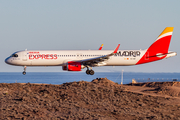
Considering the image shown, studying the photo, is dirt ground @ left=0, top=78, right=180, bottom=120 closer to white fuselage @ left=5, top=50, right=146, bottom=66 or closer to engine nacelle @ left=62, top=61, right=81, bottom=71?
engine nacelle @ left=62, top=61, right=81, bottom=71

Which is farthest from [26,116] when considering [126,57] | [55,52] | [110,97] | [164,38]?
[164,38]

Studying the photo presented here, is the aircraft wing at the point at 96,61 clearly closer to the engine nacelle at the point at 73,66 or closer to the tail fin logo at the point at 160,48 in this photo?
the engine nacelle at the point at 73,66

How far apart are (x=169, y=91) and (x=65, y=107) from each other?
16353 mm

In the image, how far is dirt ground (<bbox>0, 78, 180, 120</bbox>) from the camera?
2453 centimetres

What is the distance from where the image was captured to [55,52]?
4659 centimetres

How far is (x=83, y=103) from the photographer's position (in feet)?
93.4

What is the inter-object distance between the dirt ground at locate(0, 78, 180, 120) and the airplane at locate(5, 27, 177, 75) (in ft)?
34.3

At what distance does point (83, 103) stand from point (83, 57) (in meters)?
18.6

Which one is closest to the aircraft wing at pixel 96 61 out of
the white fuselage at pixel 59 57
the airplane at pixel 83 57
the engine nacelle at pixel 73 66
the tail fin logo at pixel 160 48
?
the airplane at pixel 83 57

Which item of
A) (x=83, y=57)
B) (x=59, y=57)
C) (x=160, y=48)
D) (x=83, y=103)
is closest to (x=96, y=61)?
(x=83, y=57)

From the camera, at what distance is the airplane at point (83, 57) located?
4591 centimetres

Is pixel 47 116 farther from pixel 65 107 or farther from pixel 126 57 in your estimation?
pixel 126 57

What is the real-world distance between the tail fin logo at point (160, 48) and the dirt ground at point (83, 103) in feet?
39.4

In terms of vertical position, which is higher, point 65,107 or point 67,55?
point 67,55
